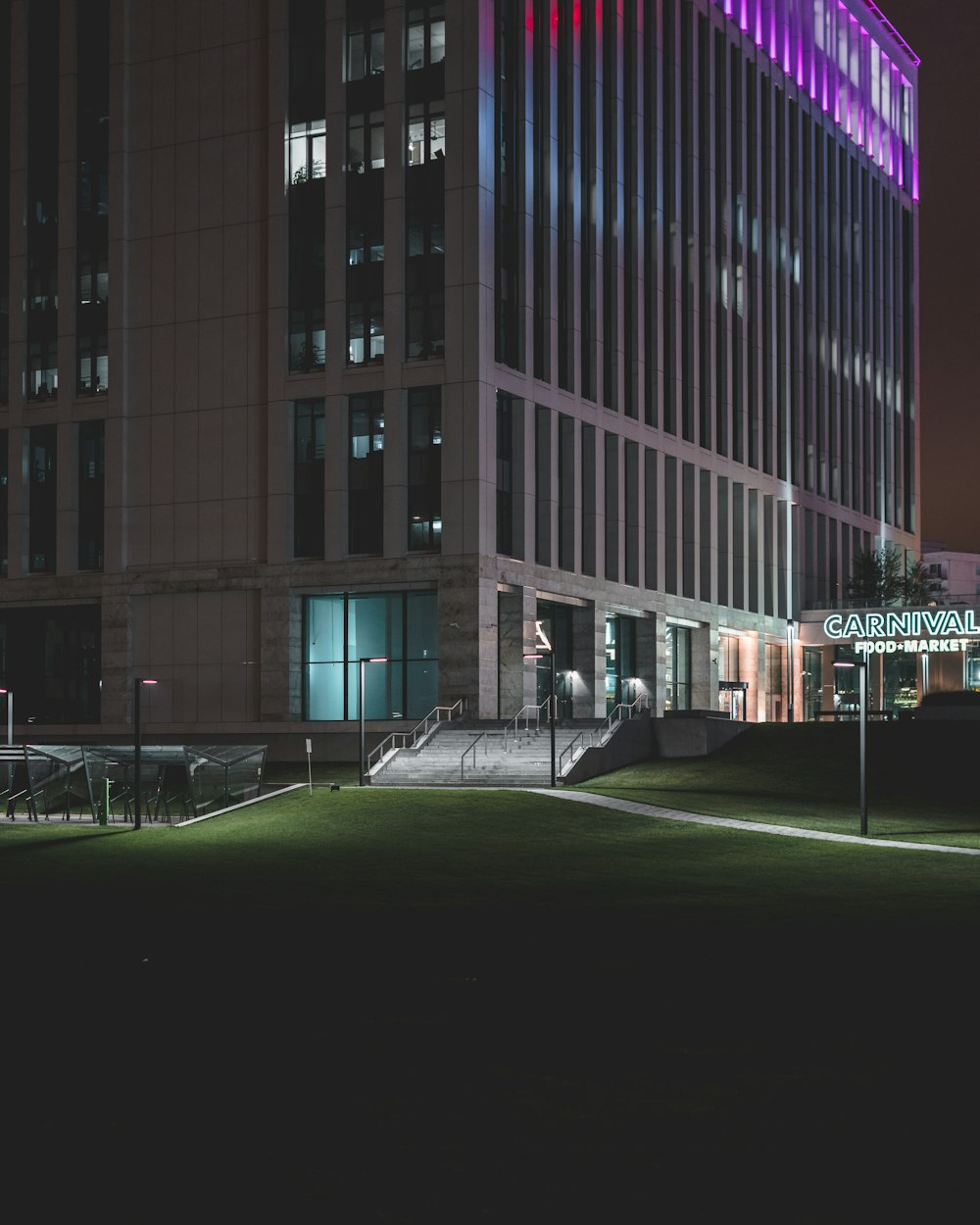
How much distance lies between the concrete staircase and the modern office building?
492 centimetres

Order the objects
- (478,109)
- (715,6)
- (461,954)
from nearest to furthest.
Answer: (461,954) < (478,109) < (715,6)

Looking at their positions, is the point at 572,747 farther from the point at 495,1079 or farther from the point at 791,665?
the point at 495,1079

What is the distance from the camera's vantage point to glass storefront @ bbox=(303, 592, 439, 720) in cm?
6075

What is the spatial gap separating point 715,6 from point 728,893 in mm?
69485

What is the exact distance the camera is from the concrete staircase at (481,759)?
158 feet

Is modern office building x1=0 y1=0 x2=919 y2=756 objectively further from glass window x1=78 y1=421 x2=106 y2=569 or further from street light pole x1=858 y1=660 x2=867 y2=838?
street light pole x1=858 y1=660 x2=867 y2=838

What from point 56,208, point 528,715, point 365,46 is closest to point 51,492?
point 56,208

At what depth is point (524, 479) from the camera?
6212 centimetres

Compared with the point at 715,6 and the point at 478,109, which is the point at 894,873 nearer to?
the point at 478,109

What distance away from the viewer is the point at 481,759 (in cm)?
5053

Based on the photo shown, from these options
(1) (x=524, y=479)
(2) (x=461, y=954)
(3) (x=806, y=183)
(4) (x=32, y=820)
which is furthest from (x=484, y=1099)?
(3) (x=806, y=183)

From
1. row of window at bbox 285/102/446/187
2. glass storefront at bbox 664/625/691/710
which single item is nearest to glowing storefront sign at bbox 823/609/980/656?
glass storefront at bbox 664/625/691/710

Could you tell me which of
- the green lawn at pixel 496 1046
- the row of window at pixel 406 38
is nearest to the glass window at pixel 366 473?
the row of window at pixel 406 38

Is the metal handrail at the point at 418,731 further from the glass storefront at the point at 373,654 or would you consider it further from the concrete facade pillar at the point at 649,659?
the concrete facade pillar at the point at 649,659
